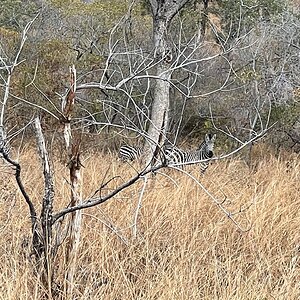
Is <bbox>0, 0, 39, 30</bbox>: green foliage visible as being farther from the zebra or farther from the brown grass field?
the brown grass field

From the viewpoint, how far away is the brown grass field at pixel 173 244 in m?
3.03

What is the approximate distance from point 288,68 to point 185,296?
21.9ft

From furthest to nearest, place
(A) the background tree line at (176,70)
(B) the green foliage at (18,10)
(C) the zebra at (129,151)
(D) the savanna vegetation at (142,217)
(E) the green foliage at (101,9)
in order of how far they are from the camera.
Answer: (B) the green foliage at (18,10)
(E) the green foliage at (101,9)
(A) the background tree line at (176,70)
(C) the zebra at (129,151)
(D) the savanna vegetation at (142,217)

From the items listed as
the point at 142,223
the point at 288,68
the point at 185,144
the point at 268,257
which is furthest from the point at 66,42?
the point at 268,257

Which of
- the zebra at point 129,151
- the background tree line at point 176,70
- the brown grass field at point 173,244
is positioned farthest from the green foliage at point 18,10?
the brown grass field at point 173,244

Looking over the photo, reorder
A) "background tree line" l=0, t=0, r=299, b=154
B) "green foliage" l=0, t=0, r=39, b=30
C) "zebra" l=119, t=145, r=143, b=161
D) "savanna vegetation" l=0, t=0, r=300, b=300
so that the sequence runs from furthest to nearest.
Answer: "green foliage" l=0, t=0, r=39, b=30
"background tree line" l=0, t=0, r=299, b=154
"zebra" l=119, t=145, r=143, b=161
"savanna vegetation" l=0, t=0, r=300, b=300

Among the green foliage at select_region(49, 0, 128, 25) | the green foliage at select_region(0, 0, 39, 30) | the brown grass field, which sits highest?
the green foliage at select_region(49, 0, 128, 25)

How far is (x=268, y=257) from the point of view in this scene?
3666mm

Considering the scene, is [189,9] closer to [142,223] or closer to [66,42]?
[66,42]

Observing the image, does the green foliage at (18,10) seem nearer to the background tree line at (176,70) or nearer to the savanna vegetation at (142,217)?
the background tree line at (176,70)

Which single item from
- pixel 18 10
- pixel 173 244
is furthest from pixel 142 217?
pixel 18 10

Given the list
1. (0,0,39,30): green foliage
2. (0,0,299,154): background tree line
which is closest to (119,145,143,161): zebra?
(0,0,299,154): background tree line

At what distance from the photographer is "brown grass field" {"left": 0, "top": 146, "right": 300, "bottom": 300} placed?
303 centimetres

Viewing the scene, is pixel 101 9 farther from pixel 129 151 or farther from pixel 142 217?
pixel 142 217
